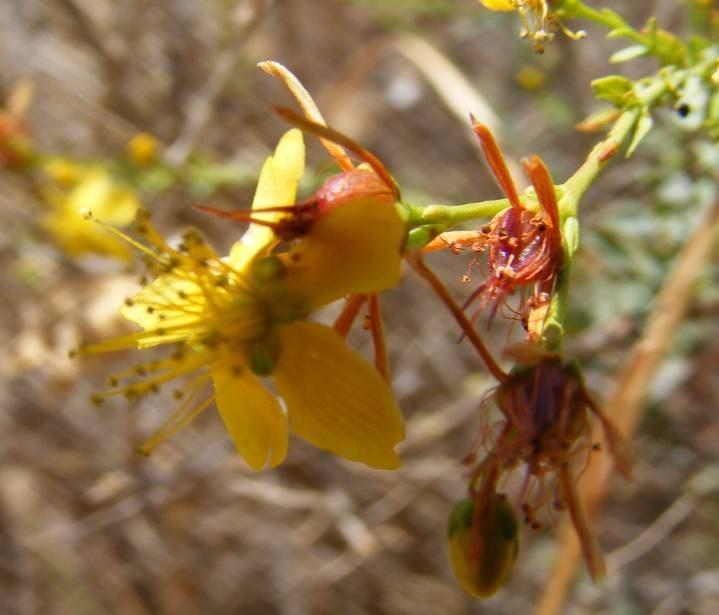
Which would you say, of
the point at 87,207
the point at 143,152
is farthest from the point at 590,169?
the point at 87,207

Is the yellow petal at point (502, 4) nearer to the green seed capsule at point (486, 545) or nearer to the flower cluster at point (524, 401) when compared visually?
the flower cluster at point (524, 401)

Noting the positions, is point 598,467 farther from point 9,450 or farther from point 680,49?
point 9,450

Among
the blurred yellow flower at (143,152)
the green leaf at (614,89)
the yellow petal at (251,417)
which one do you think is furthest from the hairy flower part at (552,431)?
the blurred yellow flower at (143,152)

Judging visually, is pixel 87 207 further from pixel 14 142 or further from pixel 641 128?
pixel 641 128

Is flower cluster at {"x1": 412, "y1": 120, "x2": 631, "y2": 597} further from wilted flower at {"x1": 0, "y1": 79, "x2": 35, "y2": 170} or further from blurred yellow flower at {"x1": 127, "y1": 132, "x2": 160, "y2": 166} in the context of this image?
wilted flower at {"x1": 0, "y1": 79, "x2": 35, "y2": 170}

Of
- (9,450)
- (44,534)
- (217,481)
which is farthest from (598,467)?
(9,450)
